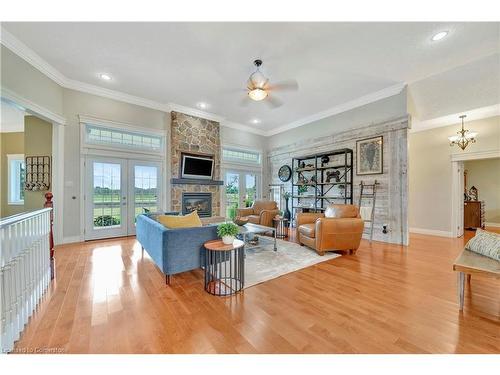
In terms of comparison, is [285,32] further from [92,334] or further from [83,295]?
[83,295]

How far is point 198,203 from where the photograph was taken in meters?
6.11

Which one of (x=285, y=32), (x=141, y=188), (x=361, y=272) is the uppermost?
(x=285, y=32)

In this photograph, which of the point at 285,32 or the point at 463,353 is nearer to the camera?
the point at 463,353

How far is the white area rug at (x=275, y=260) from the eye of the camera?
2.84m

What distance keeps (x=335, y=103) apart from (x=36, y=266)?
6321 millimetres

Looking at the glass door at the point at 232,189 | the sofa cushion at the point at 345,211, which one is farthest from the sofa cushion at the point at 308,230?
the glass door at the point at 232,189

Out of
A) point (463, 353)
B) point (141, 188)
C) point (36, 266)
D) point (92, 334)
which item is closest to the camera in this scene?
point (463, 353)

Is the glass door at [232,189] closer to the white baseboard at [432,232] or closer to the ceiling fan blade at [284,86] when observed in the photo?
the ceiling fan blade at [284,86]

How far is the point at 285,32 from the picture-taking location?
2.88 m

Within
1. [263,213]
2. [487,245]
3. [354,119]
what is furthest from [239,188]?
[487,245]

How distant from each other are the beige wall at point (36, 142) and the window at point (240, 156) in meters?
4.36

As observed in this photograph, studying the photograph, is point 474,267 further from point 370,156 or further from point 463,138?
point 463,138
